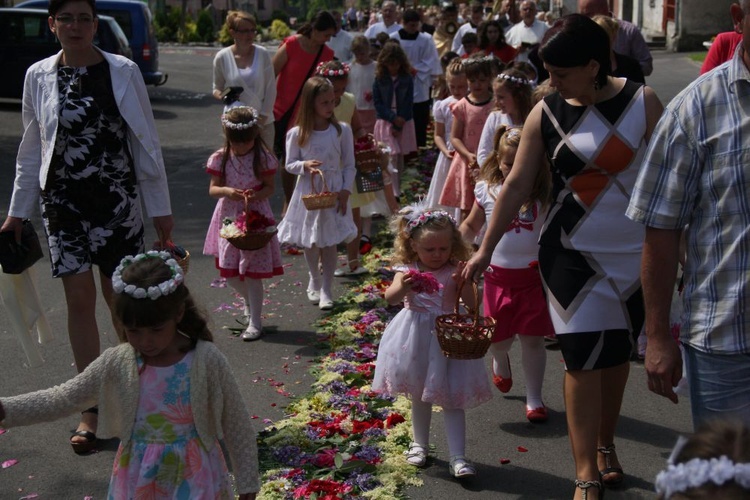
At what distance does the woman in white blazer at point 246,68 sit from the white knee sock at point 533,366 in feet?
15.4

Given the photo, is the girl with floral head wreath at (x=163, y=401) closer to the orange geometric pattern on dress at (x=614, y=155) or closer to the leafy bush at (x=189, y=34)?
the orange geometric pattern on dress at (x=614, y=155)

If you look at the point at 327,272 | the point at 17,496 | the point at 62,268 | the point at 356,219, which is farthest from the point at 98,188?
the point at 356,219

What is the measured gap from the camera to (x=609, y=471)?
527 centimetres

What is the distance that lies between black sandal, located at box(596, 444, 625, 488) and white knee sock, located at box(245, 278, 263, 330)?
3194 millimetres

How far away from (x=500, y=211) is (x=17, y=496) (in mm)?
2600

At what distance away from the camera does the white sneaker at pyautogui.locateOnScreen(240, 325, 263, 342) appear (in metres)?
7.79

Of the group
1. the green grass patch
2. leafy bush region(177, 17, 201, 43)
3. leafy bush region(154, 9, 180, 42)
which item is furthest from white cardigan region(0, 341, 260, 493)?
leafy bush region(154, 9, 180, 42)

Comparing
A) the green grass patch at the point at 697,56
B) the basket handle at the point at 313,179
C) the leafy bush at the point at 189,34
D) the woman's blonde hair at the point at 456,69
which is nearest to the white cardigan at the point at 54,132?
the basket handle at the point at 313,179

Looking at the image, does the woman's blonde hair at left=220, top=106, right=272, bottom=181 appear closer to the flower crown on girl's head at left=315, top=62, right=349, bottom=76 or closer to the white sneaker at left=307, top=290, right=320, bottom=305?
the white sneaker at left=307, top=290, right=320, bottom=305

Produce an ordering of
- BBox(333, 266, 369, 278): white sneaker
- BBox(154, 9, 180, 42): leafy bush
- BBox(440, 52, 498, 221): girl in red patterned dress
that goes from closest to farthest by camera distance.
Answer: BBox(440, 52, 498, 221): girl in red patterned dress → BBox(333, 266, 369, 278): white sneaker → BBox(154, 9, 180, 42): leafy bush

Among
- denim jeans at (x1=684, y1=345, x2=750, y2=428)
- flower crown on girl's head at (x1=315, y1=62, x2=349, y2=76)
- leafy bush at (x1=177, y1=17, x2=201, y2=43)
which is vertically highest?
flower crown on girl's head at (x1=315, y1=62, x2=349, y2=76)

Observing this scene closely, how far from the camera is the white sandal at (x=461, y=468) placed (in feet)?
17.6

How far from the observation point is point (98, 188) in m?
5.73

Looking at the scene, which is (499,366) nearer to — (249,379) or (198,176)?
(249,379)
